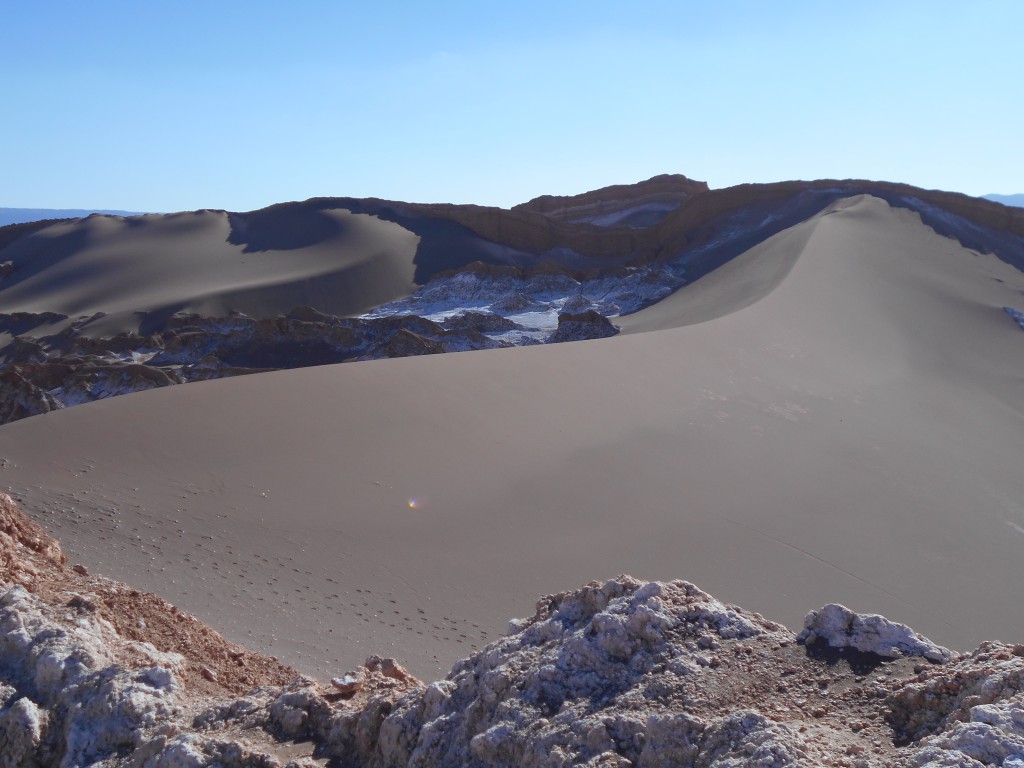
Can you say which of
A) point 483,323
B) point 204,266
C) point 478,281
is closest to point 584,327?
point 483,323

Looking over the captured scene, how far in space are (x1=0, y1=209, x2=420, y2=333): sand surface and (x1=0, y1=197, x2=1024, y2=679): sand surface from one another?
728 inches

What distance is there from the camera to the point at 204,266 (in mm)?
32406

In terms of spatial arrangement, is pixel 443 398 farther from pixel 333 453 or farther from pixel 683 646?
pixel 683 646

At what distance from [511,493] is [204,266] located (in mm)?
27454

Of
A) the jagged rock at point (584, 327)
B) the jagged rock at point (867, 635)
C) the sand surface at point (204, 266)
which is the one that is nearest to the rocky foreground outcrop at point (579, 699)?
the jagged rock at point (867, 635)

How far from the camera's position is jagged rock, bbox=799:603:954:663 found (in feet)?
9.02

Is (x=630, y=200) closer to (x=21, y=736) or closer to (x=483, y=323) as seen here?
(x=483, y=323)

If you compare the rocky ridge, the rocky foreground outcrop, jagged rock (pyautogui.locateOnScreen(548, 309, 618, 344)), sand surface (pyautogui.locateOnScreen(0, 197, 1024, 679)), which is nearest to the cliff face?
the rocky ridge

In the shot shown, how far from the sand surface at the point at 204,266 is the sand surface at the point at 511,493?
1849 centimetres

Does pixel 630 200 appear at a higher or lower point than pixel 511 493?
higher

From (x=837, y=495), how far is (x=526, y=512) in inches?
124

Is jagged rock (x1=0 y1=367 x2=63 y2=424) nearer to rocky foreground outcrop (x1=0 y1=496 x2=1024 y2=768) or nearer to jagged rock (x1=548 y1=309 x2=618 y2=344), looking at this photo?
jagged rock (x1=548 y1=309 x2=618 y2=344)

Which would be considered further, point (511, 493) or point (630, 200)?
point (630, 200)

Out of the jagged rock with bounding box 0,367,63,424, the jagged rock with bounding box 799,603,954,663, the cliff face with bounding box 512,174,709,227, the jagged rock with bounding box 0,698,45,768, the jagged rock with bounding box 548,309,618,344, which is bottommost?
the jagged rock with bounding box 0,367,63,424
